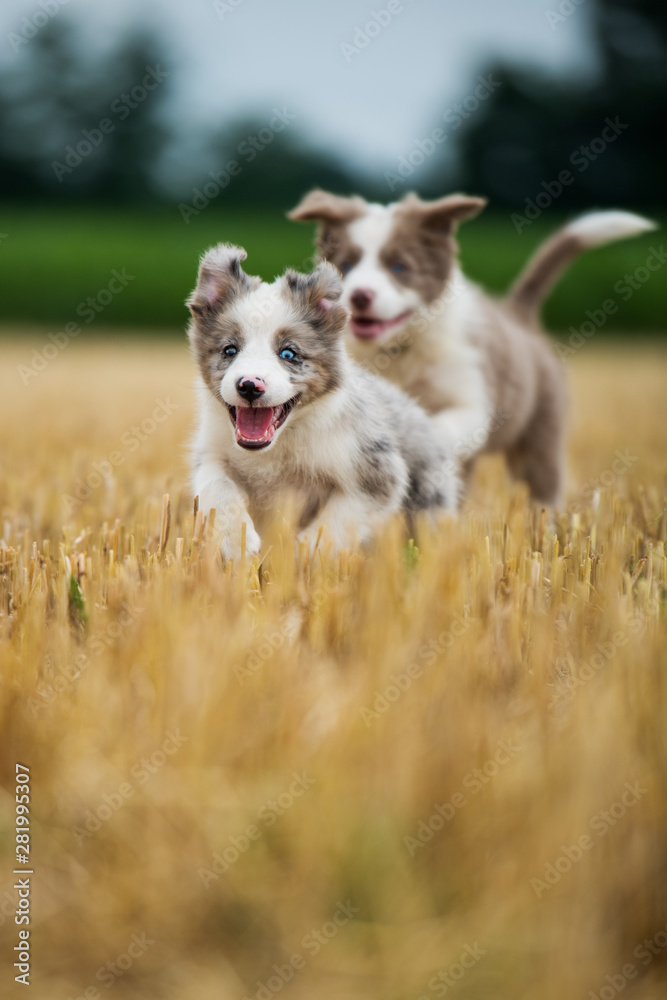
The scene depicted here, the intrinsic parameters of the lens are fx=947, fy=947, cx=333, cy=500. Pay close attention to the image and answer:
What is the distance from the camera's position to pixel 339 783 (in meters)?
1.22

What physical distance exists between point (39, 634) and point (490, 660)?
82 cm

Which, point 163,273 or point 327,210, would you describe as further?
point 163,273

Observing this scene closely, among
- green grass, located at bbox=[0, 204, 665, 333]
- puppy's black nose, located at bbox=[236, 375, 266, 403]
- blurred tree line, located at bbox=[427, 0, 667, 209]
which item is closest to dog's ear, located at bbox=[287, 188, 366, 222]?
puppy's black nose, located at bbox=[236, 375, 266, 403]

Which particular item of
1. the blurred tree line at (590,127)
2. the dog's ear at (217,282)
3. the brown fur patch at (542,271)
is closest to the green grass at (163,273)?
the blurred tree line at (590,127)

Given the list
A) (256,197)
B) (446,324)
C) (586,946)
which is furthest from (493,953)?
(256,197)

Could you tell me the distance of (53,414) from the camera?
600cm

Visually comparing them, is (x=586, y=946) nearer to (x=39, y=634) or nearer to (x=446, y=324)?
(x=39, y=634)

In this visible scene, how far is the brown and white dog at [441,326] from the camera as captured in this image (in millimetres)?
3641

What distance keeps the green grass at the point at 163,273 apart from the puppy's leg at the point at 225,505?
1488 cm

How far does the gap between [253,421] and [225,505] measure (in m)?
0.25

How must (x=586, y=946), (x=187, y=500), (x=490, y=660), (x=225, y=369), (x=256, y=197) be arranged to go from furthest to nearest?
(x=256, y=197) → (x=187, y=500) → (x=225, y=369) → (x=490, y=660) → (x=586, y=946)

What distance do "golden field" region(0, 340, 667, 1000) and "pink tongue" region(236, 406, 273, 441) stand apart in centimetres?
39

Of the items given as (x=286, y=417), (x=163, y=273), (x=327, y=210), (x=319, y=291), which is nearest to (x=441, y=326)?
(x=327, y=210)

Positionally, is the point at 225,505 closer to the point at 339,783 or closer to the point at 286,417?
the point at 286,417
